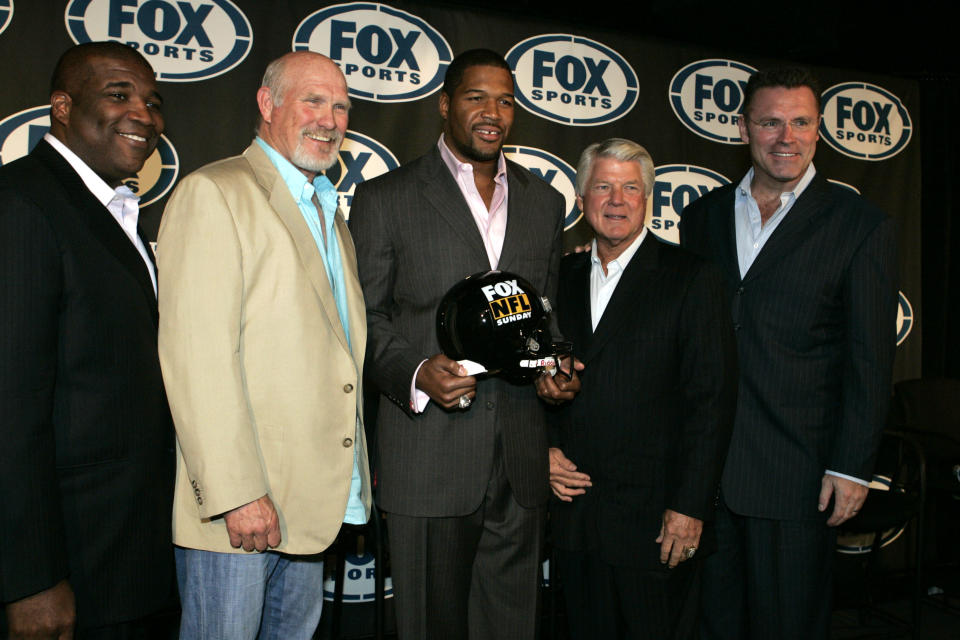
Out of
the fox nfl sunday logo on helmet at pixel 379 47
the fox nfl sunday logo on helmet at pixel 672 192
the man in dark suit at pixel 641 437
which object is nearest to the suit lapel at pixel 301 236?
the man in dark suit at pixel 641 437

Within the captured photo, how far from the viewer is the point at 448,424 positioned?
2.17 meters

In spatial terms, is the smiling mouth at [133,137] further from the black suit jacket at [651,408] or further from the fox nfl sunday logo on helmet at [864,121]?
the fox nfl sunday logo on helmet at [864,121]

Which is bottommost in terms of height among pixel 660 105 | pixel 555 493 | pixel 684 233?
pixel 555 493

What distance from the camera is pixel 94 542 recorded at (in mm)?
1709

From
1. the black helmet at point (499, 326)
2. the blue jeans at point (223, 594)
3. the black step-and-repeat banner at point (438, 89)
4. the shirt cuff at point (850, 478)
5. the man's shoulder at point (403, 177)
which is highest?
the black step-and-repeat banner at point (438, 89)

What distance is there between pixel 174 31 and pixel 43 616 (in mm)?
2891

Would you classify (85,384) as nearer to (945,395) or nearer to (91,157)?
(91,157)

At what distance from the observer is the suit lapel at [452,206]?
7.23 feet

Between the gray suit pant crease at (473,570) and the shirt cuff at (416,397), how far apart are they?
11.5 inches

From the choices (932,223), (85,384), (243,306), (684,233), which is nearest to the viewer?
(85,384)

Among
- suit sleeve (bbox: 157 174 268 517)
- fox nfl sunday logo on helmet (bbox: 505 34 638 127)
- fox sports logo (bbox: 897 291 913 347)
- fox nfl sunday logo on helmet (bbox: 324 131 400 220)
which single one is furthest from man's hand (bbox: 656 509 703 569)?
fox sports logo (bbox: 897 291 913 347)

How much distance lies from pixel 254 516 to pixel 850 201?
7.26 feet

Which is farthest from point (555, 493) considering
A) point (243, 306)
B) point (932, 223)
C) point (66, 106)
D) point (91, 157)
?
point (932, 223)

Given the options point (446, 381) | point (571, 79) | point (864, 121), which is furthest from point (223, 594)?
point (864, 121)
